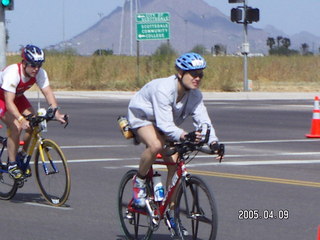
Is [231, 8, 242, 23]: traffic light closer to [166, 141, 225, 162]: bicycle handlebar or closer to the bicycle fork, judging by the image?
the bicycle fork

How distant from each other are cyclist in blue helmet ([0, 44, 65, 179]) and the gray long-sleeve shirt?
7.58ft

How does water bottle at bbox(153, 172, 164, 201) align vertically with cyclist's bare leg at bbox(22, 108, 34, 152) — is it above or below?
below

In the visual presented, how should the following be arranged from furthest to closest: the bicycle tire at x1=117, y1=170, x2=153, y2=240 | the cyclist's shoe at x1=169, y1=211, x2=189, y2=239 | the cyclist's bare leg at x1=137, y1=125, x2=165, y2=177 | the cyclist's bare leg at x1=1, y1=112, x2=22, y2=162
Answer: the cyclist's bare leg at x1=1, y1=112, x2=22, y2=162 → the bicycle tire at x1=117, y1=170, x2=153, y2=240 → the cyclist's bare leg at x1=137, y1=125, x2=165, y2=177 → the cyclist's shoe at x1=169, y1=211, x2=189, y2=239

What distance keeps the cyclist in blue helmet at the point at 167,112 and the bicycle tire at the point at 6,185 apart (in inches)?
120

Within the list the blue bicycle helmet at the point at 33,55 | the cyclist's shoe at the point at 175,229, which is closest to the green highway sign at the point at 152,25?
the blue bicycle helmet at the point at 33,55

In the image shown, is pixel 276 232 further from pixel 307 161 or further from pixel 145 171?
pixel 307 161

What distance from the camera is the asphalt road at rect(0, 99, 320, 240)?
30.6ft

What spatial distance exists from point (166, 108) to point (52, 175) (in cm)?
299

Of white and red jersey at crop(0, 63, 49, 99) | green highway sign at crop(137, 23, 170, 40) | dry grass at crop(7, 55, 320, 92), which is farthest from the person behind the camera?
green highway sign at crop(137, 23, 170, 40)

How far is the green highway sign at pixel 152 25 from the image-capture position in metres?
47.4

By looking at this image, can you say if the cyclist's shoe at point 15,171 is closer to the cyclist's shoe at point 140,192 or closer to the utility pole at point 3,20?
the cyclist's shoe at point 140,192

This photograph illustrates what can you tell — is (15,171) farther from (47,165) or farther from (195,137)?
(195,137)

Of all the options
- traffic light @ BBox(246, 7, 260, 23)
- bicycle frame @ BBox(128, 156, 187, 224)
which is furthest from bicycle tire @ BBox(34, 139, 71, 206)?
traffic light @ BBox(246, 7, 260, 23)

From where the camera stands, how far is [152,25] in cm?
4766
